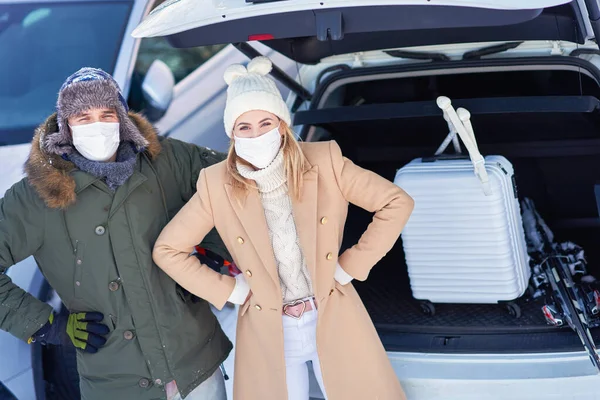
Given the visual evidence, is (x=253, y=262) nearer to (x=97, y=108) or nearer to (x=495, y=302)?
(x=97, y=108)

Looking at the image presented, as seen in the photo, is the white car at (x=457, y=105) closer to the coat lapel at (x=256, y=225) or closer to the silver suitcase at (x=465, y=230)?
the silver suitcase at (x=465, y=230)

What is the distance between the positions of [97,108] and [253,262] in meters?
0.64

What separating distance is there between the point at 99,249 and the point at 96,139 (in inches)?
12.5

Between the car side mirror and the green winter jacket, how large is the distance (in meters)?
1.36

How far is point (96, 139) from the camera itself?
247 centimetres

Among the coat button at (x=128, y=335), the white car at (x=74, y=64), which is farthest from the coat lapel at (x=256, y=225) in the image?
the white car at (x=74, y=64)

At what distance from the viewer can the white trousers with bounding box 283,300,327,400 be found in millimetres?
2518

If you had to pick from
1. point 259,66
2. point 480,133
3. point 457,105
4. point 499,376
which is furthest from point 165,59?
point 499,376

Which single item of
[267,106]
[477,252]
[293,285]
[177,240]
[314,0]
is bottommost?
[477,252]

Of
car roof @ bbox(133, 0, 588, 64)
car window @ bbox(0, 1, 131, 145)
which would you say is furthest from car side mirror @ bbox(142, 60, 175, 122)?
car roof @ bbox(133, 0, 588, 64)

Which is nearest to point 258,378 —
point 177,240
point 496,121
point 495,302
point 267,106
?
point 177,240

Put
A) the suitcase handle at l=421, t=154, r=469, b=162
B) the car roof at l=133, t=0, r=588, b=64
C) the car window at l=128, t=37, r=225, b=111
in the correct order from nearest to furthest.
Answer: the car roof at l=133, t=0, r=588, b=64 < the suitcase handle at l=421, t=154, r=469, b=162 < the car window at l=128, t=37, r=225, b=111

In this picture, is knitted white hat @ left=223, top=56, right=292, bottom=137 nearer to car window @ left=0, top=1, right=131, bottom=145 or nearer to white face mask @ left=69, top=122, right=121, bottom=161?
white face mask @ left=69, top=122, right=121, bottom=161

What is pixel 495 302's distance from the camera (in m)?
3.13
